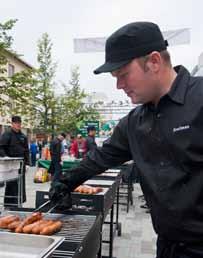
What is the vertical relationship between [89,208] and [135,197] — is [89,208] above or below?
above

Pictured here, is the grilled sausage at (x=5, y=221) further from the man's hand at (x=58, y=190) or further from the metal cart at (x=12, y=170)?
the metal cart at (x=12, y=170)

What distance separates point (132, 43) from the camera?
4.60 ft

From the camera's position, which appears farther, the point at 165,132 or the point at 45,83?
the point at 45,83

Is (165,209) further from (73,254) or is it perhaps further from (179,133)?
(73,254)

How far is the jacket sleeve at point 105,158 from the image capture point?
1817 millimetres

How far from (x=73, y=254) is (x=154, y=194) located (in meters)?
0.45

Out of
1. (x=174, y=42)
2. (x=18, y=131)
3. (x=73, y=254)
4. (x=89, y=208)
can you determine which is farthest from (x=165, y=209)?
(x=174, y=42)

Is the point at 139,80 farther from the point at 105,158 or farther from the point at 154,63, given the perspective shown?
the point at 105,158

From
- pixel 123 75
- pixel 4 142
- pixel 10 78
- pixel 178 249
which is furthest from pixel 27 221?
pixel 10 78

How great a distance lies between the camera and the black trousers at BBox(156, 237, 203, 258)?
133 cm

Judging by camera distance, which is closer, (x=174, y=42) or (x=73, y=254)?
(x=73, y=254)

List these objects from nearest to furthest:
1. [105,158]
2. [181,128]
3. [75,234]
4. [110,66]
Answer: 1. [181,128]
2. [110,66]
3. [75,234]
4. [105,158]

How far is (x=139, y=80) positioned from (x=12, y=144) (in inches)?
211

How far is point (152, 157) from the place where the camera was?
1.45m
